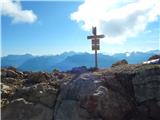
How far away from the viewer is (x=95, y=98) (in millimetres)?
14586

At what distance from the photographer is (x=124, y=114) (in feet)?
48.4

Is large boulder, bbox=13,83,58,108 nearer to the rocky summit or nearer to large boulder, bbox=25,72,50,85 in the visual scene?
the rocky summit

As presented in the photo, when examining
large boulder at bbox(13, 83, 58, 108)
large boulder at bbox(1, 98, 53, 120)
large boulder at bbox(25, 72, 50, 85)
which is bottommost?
large boulder at bbox(1, 98, 53, 120)

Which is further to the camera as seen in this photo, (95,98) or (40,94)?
(40,94)

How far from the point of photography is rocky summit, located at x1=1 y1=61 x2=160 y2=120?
14547 mm

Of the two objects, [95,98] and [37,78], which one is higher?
[37,78]

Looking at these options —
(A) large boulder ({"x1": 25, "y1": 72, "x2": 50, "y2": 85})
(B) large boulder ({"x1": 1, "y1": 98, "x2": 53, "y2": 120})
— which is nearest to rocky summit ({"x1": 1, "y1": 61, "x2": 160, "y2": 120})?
(B) large boulder ({"x1": 1, "y1": 98, "x2": 53, "y2": 120})

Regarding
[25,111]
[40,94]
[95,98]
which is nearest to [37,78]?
[40,94]

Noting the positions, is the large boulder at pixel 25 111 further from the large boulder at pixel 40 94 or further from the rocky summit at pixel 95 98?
the large boulder at pixel 40 94

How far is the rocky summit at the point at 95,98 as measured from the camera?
47.7 ft

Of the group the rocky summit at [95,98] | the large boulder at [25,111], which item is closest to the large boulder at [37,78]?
the rocky summit at [95,98]

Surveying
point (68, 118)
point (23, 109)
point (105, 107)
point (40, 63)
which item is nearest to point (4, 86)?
point (23, 109)

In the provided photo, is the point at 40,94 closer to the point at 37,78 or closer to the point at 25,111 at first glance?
the point at 25,111

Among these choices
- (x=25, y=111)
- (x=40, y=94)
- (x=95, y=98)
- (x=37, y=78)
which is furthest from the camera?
(x=37, y=78)
